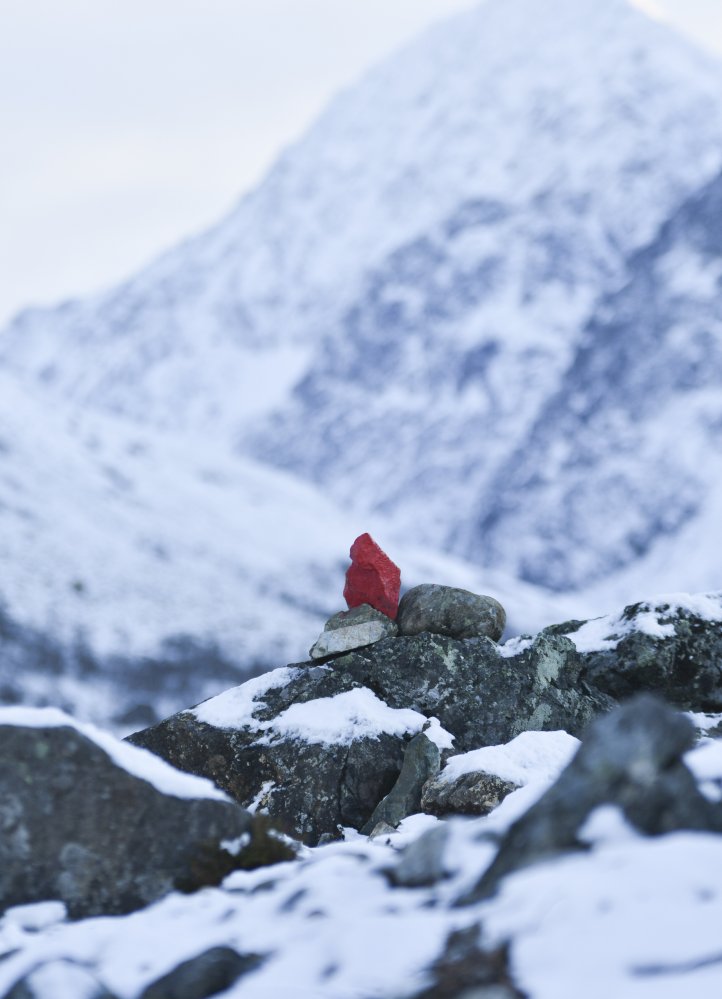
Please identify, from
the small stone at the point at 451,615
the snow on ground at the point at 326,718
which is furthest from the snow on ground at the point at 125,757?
the small stone at the point at 451,615

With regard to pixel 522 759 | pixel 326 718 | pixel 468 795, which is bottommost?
pixel 468 795

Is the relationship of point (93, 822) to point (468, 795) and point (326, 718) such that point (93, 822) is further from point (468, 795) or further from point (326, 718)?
point (326, 718)

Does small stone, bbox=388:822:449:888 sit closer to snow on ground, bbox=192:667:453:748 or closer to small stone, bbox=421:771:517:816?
small stone, bbox=421:771:517:816

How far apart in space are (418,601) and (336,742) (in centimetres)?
284

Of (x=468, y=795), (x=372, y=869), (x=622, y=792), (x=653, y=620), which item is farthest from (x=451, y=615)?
(x=622, y=792)

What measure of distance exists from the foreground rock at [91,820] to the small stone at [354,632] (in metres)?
7.14

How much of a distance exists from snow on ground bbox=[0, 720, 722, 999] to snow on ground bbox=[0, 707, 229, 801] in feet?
2.66

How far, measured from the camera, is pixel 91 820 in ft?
36.0

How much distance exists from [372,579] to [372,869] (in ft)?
29.9

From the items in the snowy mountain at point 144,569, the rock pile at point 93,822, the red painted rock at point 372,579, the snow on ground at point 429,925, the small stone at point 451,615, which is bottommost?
the snow on ground at point 429,925

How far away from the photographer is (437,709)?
698 inches

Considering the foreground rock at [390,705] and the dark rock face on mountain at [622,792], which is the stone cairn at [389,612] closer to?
the foreground rock at [390,705]

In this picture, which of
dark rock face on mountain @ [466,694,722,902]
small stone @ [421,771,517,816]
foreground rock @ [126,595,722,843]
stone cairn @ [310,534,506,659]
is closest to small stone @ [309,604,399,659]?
stone cairn @ [310,534,506,659]

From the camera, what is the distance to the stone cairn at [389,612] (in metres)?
18.7
